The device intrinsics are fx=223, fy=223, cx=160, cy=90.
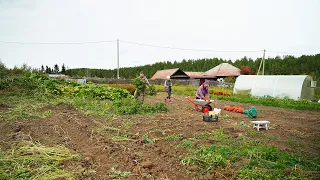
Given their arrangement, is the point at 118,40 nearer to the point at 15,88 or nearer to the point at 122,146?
the point at 15,88

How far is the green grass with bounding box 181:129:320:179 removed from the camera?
3.66 meters

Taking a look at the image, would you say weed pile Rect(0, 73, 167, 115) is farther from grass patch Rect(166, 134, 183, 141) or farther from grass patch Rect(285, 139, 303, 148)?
grass patch Rect(285, 139, 303, 148)

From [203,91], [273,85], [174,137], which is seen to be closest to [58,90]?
[203,91]

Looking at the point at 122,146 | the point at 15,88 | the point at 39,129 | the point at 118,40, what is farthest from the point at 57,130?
the point at 118,40

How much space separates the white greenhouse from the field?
10318mm

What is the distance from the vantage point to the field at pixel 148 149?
3750mm

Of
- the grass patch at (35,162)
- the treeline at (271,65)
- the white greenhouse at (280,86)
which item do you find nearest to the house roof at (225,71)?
the treeline at (271,65)

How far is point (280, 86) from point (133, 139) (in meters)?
16.0

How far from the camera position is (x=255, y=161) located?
4.11 meters

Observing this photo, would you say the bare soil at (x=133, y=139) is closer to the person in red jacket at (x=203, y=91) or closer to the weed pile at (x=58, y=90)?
the person in red jacket at (x=203, y=91)

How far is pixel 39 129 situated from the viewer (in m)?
6.05

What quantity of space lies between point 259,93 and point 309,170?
16372 millimetres

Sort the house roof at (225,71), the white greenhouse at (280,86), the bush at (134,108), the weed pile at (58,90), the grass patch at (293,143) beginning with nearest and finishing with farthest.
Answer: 1. the grass patch at (293,143)
2. the bush at (134,108)
3. the weed pile at (58,90)
4. the white greenhouse at (280,86)
5. the house roof at (225,71)

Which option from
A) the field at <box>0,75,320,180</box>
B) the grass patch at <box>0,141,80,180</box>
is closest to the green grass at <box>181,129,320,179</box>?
the field at <box>0,75,320,180</box>
